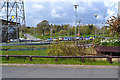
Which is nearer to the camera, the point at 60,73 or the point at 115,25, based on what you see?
the point at 60,73

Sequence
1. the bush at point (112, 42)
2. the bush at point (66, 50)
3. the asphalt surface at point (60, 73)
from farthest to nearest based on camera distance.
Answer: the bush at point (112, 42), the bush at point (66, 50), the asphalt surface at point (60, 73)

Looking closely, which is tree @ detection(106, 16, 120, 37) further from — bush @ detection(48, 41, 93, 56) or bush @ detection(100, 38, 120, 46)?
bush @ detection(48, 41, 93, 56)

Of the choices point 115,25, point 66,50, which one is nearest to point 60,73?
point 66,50

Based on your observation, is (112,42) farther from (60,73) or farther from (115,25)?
(60,73)

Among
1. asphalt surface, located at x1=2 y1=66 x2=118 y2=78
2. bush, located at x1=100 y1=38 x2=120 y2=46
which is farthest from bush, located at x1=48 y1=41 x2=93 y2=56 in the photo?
bush, located at x1=100 y1=38 x2=120 y2=46

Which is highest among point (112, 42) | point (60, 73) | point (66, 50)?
point (112, 42)

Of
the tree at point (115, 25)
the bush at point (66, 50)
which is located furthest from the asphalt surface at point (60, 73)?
the tree at point (115, 25)

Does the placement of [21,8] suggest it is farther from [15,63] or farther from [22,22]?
[15,63]

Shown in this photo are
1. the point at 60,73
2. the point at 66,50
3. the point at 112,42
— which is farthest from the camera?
the point at 112,42

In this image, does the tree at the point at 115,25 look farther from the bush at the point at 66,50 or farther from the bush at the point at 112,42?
the bush at the point at 66,50

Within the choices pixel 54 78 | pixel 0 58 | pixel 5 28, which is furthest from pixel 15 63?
pixel 5 28

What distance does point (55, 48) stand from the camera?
12.5 m

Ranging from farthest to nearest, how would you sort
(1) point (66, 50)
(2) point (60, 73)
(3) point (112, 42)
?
(3) point (112, 42)
(1) point (66, 50)
(2) point (60, 73)

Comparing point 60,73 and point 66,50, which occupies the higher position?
point 66,50
